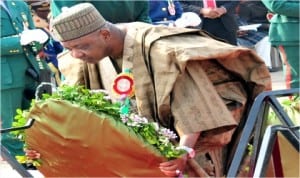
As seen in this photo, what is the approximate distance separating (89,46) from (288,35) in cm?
274

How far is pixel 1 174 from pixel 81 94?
6.90 ft

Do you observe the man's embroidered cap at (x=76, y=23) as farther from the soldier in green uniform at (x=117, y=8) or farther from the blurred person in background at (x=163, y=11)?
the blurred person in background at (x=163, y=11)

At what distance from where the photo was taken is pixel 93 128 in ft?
9.04

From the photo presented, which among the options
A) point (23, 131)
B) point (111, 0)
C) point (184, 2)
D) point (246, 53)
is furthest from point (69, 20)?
point (184, 2)

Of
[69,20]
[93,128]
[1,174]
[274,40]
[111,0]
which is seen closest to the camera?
[93,128]

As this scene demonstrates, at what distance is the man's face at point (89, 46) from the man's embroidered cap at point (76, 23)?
2 centimetres

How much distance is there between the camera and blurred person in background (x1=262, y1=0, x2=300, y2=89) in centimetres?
551

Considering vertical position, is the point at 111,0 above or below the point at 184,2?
above

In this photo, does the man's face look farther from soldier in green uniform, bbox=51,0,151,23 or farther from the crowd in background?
soldier in green uniform, bbox=51,0,151,23

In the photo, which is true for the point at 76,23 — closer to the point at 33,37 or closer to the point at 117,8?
the point at 117,8

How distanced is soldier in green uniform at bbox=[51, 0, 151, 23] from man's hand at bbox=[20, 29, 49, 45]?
40cm

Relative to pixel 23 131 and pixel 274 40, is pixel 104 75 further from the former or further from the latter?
pixel 274 40

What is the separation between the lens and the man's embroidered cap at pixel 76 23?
316 centimetres

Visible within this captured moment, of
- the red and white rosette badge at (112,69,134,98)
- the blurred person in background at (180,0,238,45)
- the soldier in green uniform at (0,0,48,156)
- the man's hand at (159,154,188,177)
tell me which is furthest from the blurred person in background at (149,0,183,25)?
the man's hand at (159,154,188,177)
